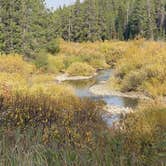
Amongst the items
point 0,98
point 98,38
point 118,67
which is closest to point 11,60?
point 118,67

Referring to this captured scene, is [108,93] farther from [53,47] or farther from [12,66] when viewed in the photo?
[53,47]

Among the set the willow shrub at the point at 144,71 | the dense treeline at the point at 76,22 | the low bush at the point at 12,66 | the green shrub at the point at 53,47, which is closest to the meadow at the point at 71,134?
the willow shrub at the point at 144,71

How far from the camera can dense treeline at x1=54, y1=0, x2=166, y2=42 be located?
201 ft

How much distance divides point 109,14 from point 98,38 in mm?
10305

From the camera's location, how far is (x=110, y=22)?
67.9 m

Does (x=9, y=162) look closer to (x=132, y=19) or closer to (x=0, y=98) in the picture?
(x=0, y=98)

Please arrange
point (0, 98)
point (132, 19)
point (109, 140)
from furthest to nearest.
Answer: point (132, 19) < point (0, 98) < point (109, 140)

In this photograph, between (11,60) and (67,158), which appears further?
(11,60)

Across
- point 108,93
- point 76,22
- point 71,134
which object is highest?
point 71,134

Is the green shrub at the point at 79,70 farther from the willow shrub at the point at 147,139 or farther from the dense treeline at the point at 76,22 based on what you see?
the willow shrub at the point at 147,139

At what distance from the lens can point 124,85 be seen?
2520 cm

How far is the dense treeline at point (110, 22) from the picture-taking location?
201 feet

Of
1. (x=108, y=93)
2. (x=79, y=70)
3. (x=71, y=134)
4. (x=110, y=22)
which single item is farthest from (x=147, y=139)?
(x=110, y=22)

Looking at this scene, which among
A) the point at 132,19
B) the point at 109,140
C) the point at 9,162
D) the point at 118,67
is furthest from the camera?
the point at 132,19
